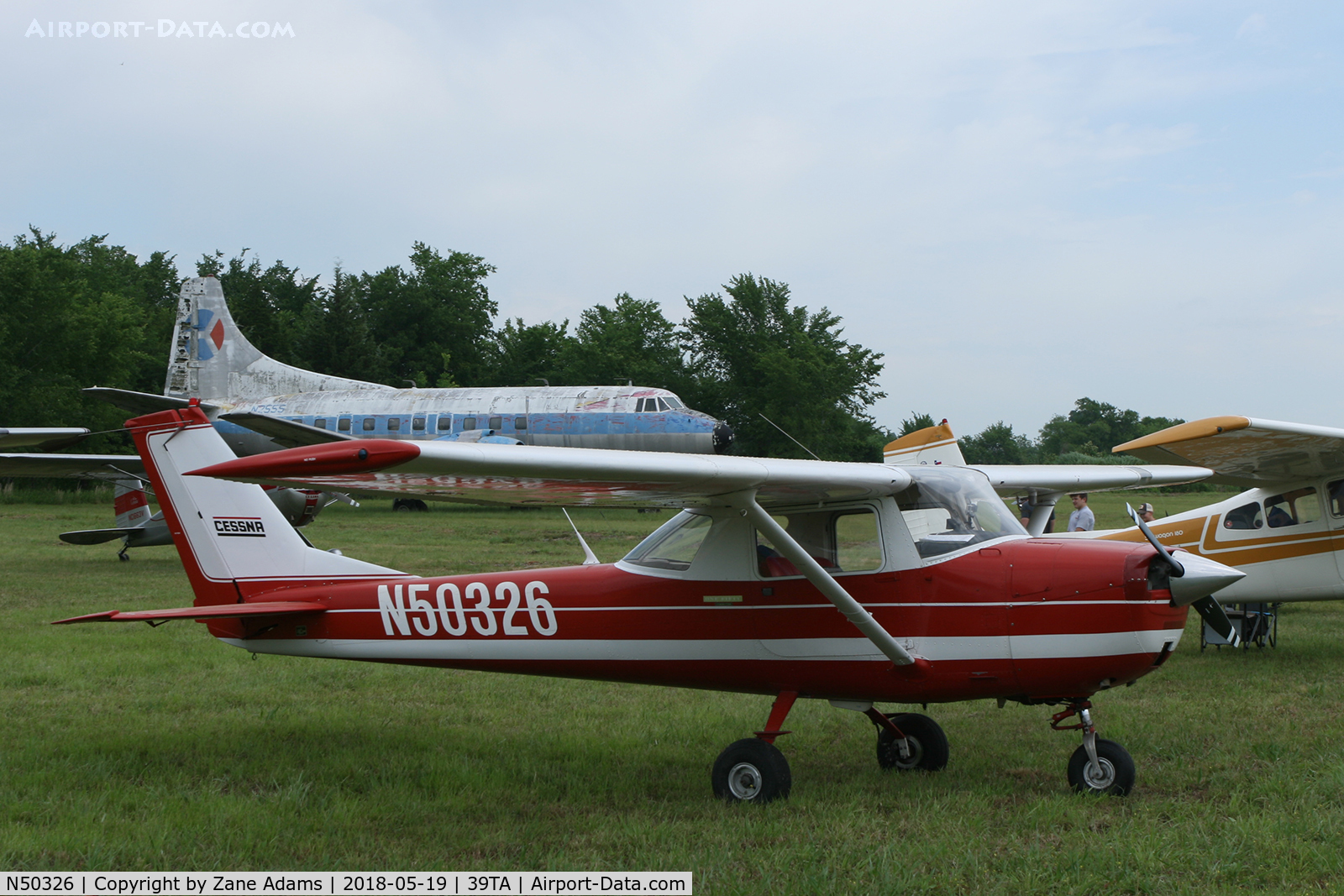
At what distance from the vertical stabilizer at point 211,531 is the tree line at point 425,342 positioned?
3435 centimetres

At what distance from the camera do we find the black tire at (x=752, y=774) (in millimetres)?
5434

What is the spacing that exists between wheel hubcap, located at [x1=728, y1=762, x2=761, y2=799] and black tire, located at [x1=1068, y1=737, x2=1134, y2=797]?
1.77m

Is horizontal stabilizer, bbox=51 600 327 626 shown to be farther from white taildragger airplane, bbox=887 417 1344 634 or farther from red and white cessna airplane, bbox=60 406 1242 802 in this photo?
white taildragger airplane, bbox=887 417 1344 634

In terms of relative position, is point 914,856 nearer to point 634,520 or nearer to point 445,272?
point 634,520

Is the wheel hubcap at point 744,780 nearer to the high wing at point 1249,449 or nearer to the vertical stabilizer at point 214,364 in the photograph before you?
the high wing at point 1249,449

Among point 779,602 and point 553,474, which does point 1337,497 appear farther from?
point 553,474

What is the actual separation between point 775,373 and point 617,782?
47.3 meters

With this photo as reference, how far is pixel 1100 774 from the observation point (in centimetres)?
545

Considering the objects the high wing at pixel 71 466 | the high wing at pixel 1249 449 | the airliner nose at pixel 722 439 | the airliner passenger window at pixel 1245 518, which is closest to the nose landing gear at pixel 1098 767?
the high wing at pixel 1249 449

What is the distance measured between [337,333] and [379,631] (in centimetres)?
4836

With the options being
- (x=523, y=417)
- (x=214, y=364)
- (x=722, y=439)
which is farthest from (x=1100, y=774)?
(x=214, y=364)

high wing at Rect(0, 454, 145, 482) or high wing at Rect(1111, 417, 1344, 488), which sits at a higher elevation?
high wing at Rect(1111, 417, 1344, 488)

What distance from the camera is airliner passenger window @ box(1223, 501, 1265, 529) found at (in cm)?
1093

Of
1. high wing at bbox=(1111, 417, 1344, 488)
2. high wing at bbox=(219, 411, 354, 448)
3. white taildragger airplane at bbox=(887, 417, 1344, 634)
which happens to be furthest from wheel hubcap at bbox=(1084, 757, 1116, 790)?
high wing at bbox=(219, 411, 354, 448)
